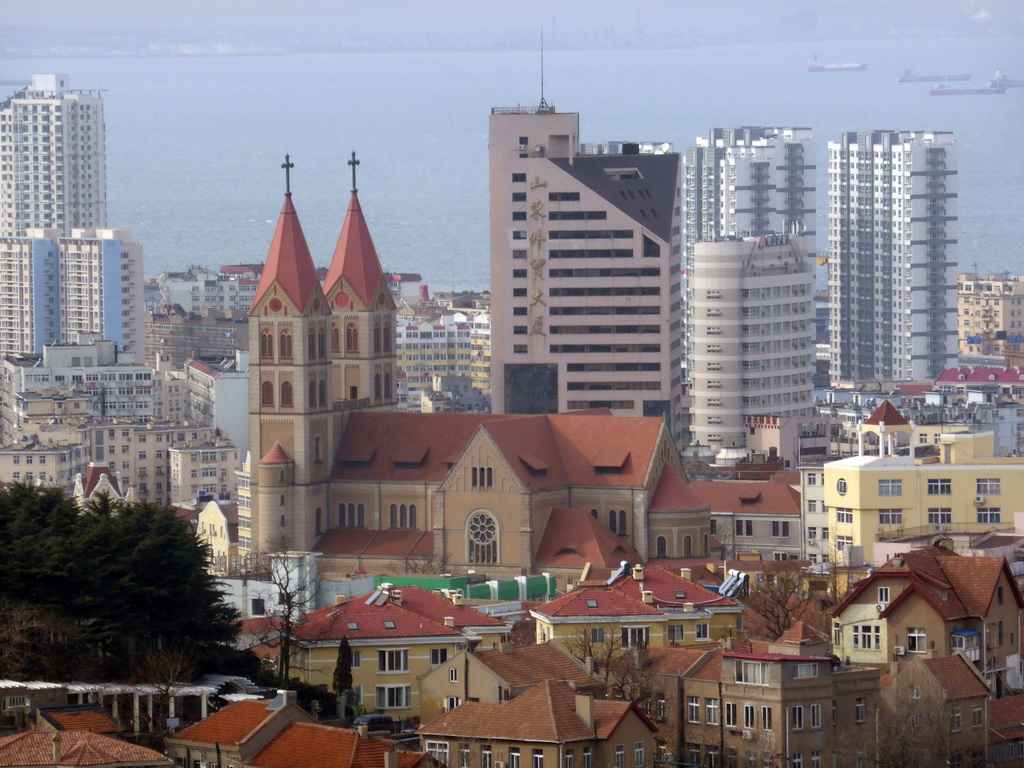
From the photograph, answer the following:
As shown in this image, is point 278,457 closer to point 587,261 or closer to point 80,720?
point 587,261

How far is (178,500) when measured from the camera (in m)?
188

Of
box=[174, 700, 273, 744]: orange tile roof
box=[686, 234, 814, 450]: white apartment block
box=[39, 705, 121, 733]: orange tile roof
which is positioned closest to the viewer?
Result: box=[174, 700, 273, 744]: orange tile roof

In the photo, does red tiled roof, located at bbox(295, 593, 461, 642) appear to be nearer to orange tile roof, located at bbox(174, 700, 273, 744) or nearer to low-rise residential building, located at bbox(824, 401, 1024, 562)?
orange tile roof, located at bbox(174, 700, 273, 744)

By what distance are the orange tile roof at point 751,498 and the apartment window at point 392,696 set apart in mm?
54690

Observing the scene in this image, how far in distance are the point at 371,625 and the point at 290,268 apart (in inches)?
1857

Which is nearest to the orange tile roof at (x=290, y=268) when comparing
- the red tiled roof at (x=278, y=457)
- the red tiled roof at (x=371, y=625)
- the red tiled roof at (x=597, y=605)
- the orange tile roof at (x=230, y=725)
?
the red tiled roof at (x=278, y=457)

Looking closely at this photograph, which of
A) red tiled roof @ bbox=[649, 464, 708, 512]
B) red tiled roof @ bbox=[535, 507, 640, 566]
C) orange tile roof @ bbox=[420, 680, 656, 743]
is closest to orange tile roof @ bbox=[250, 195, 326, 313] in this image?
red tiled roof @ bbox=[535, 507, 640, 566]

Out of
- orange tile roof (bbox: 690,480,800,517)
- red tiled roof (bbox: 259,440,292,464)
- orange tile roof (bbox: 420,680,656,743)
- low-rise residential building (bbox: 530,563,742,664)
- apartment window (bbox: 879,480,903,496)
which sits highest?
red tiled roof (bbox: 259,440,292,464)

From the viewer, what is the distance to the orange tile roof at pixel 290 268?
12988cm

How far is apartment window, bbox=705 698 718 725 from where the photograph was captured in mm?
77000

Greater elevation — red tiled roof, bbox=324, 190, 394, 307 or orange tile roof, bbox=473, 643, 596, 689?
red tiled roof, bbox=324, 190, 394, 307

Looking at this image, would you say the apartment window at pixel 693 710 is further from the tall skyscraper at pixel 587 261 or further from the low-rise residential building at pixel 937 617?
the tall skyscraper at pixel 587 261

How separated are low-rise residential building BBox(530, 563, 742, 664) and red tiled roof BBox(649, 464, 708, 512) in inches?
1274

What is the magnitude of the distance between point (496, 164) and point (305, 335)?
52.5 meters
